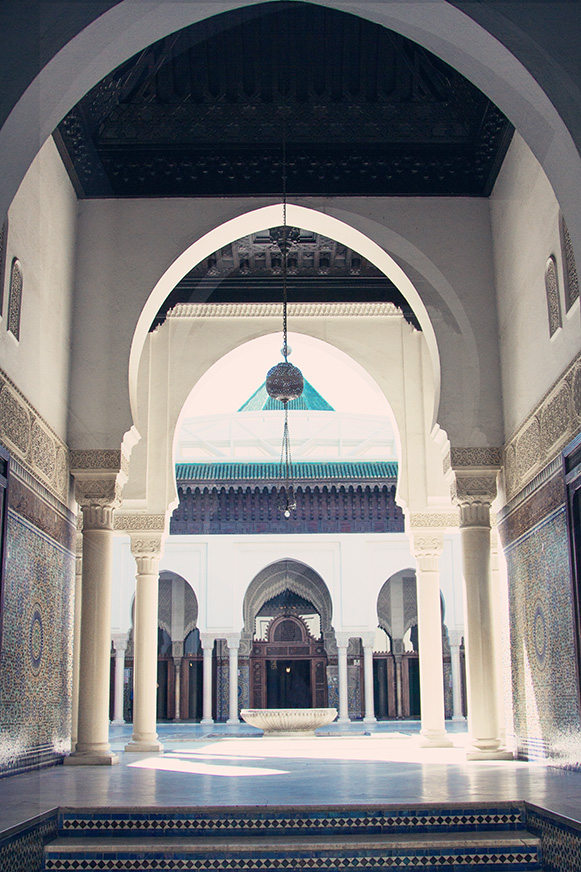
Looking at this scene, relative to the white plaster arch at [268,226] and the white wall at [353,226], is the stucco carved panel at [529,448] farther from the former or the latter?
the white plaster arch at [268,226]

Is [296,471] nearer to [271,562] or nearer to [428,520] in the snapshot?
[271,562]

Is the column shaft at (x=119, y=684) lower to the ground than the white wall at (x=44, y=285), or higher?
lower

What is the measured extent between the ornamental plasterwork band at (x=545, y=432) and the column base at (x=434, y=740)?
2.38 metres

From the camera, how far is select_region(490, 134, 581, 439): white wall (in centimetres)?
468

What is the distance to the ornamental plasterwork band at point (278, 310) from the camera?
24.7 feet

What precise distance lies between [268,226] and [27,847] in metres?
4.15

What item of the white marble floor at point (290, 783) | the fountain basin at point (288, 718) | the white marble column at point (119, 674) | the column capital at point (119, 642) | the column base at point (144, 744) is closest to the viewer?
the white marble floor at point (290, 783)

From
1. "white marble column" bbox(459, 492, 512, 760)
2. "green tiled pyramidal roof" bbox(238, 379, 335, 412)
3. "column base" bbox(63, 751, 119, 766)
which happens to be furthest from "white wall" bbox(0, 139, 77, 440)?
"green tiled pyramidal roof" bbox(238, 379, 335, 412)

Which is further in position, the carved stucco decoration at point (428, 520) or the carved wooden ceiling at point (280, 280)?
the carved stucco decoration at point (428, 520)

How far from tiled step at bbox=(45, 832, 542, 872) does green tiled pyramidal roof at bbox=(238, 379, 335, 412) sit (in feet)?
49.2

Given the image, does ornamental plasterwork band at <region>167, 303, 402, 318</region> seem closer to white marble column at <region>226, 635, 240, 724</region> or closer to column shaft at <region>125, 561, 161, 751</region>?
column shaft at <region>125, 561, 161, 751</region>

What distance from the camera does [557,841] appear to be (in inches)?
113

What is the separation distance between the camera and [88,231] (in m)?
5.88

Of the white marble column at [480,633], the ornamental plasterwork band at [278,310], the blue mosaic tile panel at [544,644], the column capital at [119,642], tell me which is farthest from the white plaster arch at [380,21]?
the column capital at [119,642]
